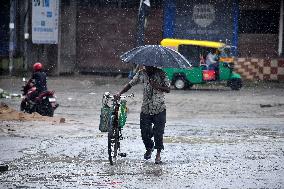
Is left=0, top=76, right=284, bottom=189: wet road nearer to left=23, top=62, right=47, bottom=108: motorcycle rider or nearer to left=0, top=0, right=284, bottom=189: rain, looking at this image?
left=0, top=0, right=284, bottom=189: rain

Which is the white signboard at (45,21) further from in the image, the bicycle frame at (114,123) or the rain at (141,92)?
the bicycle frame at (114,123)

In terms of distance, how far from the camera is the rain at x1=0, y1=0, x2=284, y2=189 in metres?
10.1

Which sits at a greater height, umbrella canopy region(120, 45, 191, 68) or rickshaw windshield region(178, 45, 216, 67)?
umbrella canopy region(120, 45, 191, 68)

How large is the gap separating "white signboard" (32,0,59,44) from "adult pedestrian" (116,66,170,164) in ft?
65.3

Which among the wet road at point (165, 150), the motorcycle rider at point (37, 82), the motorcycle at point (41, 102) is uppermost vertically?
the motorcycle rider at point (37, 82)

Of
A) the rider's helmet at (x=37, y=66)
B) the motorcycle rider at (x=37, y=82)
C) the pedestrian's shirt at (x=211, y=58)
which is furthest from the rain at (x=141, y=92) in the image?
the rider's helmet at (x=37, y=66)

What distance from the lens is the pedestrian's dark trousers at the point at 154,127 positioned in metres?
11.0

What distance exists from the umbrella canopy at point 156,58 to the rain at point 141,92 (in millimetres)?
23

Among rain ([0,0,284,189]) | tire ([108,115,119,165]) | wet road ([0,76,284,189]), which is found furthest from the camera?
tire ([108,115,119,165])

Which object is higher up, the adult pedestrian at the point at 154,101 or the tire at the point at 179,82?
the adult pedestrian at the point at 154,101

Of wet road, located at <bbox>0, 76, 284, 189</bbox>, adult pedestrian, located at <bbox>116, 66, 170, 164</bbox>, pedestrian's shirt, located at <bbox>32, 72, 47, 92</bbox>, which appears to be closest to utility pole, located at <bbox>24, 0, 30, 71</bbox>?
wet road, located at <bbox>0, 76, 284, 189</bbox>

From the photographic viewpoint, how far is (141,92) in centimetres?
2580

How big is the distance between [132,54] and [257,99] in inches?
519

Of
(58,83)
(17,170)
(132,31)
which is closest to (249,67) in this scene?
(132,31)
